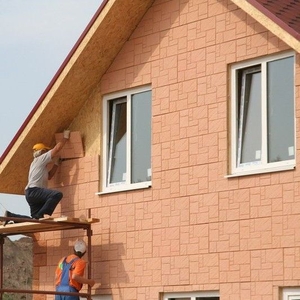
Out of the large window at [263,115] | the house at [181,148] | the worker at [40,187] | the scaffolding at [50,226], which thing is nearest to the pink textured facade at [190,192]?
the house at [181,148]

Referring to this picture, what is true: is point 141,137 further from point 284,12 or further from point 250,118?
point 284,12

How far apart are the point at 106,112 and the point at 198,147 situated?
7.81ft

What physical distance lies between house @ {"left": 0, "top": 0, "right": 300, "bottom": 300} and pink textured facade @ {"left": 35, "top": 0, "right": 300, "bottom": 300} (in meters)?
0.02

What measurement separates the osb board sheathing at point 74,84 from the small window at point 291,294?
5300 millimetres

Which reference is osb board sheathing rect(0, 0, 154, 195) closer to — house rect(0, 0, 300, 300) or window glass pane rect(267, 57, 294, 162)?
house rect(0, 0, 300, 300)

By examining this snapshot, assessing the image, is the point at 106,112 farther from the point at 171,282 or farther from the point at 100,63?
the point at 171,282

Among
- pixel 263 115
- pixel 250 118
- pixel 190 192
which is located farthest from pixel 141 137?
pixel 263 115

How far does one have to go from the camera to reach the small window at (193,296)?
738 inches

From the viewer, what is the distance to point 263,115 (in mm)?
18359

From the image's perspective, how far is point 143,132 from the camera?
20.5m

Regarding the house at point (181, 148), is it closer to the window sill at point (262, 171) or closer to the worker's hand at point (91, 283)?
the window sill at point (262, 171)

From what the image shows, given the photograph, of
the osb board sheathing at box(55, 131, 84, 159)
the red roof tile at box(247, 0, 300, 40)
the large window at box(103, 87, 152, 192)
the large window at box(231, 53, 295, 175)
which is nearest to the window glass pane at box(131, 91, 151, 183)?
the large window at box(103, 87, 152, 192)

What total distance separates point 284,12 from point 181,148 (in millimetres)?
2858

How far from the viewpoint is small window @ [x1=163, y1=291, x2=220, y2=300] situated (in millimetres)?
18750
